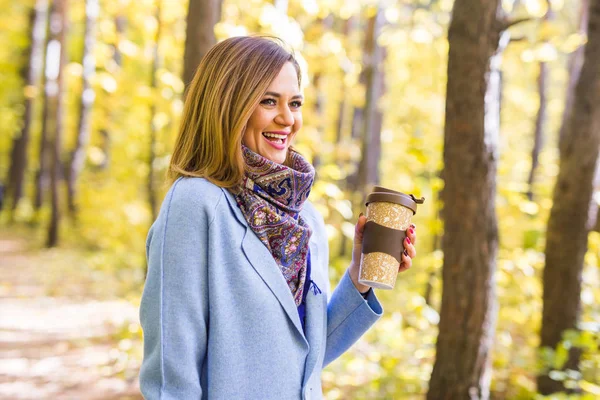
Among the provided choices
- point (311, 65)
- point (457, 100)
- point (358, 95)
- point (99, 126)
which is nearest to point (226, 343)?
point (457, 100)

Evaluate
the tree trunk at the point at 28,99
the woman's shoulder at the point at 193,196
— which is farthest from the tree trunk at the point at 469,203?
the tree trunk at the point at 28,99

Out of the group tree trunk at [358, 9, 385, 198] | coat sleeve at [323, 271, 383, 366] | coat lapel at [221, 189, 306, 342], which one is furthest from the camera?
tree trunk at [358, 9, 385, 198]

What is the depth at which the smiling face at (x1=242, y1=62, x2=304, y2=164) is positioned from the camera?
6.27 feet

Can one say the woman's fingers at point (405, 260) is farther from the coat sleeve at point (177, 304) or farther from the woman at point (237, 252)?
the coat sleeve at point (177, 304)

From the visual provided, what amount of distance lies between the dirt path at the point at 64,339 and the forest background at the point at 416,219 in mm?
28

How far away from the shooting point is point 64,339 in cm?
738

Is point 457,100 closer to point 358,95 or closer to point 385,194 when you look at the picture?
point 385,194

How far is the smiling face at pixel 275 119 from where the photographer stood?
1.91 meters

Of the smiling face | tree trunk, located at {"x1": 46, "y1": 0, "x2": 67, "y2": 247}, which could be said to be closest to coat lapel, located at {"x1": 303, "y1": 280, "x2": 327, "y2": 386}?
the smiling face

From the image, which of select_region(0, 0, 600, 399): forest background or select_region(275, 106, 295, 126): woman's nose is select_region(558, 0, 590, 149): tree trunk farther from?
select_region(275, 106, 295, 126): woman's nose

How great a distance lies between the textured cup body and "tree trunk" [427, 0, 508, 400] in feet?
6.67

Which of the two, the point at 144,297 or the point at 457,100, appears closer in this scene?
the point at 144,297

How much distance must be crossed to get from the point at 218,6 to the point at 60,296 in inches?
238

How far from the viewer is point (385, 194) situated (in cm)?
194
